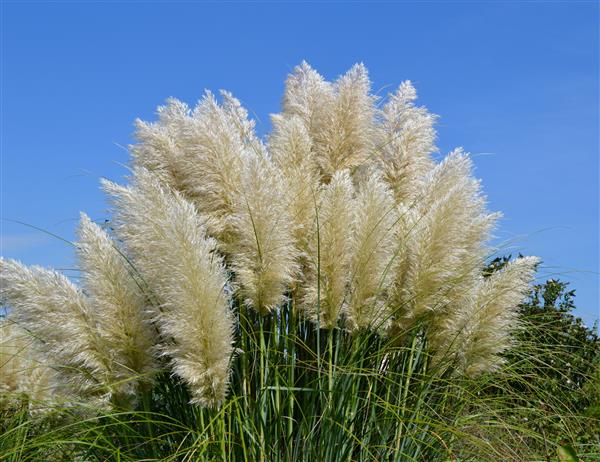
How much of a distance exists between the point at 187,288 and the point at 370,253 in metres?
0.80

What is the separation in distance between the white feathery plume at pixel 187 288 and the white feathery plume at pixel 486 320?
111 cm

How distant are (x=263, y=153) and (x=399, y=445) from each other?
4.72 ft

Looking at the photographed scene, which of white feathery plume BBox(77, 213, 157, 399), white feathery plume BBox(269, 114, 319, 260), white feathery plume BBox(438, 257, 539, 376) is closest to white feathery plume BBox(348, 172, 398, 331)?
white feathery plume BBox(269, 114, 319, 260)

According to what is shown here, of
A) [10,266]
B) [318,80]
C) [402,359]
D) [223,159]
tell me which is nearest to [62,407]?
[10,266]

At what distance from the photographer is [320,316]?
3.30m

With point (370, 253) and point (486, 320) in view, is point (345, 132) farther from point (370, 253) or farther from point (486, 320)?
point (486, 320)

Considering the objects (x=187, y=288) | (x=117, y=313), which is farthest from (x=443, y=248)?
(x=117, y=313)

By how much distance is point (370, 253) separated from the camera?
3.25 meters

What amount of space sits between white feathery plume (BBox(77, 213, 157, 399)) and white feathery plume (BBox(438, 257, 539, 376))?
136 centimetres

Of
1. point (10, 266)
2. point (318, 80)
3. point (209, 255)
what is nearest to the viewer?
point (209, 255)

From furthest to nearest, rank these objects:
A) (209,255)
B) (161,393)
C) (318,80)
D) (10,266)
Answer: (318,80) → (161,393) → (10,266) → (209,255)

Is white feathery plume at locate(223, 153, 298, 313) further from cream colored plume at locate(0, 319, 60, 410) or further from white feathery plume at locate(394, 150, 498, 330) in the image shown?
cream colored plume at locate(0, 319, 60, 410)

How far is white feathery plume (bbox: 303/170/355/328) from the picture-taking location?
327cm

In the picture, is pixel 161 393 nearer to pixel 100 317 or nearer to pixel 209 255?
pixel 100 317
